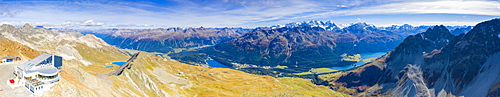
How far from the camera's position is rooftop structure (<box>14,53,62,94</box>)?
65.2 meters

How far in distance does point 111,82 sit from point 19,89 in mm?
43624

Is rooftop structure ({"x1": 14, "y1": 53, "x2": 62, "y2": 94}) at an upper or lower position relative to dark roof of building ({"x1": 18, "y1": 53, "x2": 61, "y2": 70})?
lower

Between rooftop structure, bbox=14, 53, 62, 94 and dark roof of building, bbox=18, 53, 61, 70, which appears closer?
rooftop structure, bbox=14, 53, 62, 94

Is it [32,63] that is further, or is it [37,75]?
[32,63]

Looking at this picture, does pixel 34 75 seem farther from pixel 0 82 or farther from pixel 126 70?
pixel 126 70

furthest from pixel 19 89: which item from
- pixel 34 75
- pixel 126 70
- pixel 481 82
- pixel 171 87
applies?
pixel 481 82

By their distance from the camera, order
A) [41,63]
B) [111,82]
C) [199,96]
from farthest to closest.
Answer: [199,96] < [111,82] < [41,63]

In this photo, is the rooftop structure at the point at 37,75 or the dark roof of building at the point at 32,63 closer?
the rooftop structure at the point at 37,75

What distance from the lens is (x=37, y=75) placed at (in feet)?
225

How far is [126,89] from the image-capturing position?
11094cm

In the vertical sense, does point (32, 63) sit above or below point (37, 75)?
above

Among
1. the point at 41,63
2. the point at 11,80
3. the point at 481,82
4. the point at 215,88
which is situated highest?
the point at 41,63

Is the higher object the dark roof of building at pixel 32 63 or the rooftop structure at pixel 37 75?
the dark roof of building at pixel 32 63

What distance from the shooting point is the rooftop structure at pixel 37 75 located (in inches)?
2569
